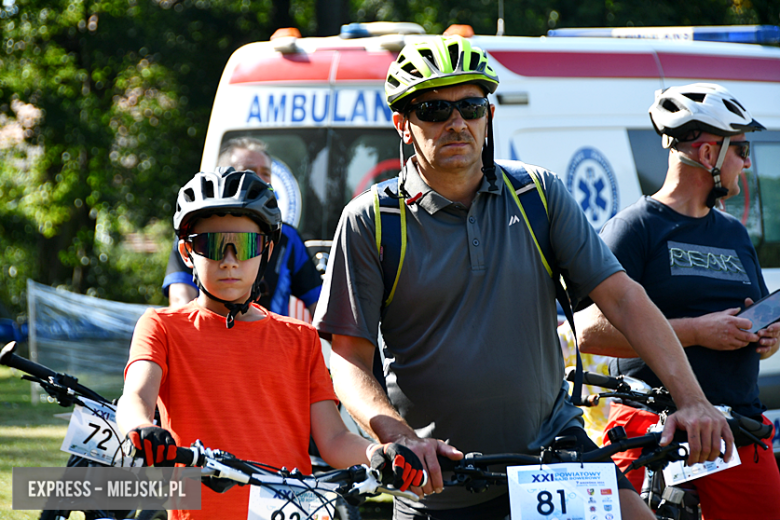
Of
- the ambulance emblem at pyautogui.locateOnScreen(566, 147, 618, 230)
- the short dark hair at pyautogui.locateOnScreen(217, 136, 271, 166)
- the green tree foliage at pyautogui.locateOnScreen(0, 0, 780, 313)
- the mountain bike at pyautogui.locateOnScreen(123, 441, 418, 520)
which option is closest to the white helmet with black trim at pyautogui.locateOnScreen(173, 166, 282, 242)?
the mountain bike at pyautogui.locateOnScreen(123, 441, 418, 520)

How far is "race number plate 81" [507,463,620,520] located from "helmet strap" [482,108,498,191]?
0.88 meters

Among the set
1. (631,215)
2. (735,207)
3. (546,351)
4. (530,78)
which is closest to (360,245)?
(546,351)

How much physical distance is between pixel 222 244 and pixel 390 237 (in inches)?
19.3

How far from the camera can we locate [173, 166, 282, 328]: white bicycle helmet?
9.05 feet

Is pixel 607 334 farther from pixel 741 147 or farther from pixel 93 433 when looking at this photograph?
pixel 93 433

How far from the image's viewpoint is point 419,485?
2109 mm

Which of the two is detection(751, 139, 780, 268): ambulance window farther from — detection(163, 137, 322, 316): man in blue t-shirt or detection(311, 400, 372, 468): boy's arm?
detection(311, 400, 372, 468): boy's arm

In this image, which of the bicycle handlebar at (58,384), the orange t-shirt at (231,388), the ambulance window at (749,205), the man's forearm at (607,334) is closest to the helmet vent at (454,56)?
the orange t-shirt at (231,388)

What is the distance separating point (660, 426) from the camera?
2752 mm

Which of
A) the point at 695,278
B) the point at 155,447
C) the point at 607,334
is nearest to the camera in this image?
the point at 155,447

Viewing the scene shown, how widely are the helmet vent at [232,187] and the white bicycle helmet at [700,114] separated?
1872 mm

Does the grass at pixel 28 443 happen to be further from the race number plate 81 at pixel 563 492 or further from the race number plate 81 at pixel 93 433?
the race number plate 81 at pixel 563 492

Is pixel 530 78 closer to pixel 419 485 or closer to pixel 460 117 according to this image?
pixel 460 117

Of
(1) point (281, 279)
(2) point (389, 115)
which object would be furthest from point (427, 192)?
(2) point (389, 115)
